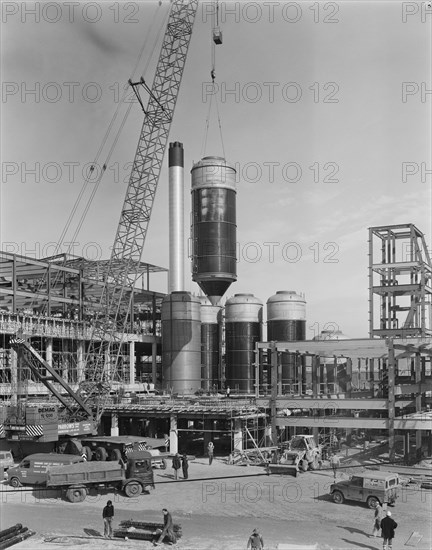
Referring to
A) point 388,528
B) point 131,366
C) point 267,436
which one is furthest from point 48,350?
point 388,528

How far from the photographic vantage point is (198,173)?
75.5m

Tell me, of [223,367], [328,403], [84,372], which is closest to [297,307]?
[223,367]

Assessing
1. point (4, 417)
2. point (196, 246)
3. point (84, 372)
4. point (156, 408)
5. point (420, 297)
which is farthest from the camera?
point (196, 246)

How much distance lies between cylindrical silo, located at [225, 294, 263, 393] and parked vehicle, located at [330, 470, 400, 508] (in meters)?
43.1

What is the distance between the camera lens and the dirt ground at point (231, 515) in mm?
28078

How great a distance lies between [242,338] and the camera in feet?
261

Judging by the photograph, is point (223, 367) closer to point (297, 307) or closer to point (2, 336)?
point (297, 307)

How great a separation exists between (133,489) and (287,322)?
45038mm

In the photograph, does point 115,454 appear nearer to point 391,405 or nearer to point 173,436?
point 173,436

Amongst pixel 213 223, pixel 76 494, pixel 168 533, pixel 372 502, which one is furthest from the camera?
pixel 213 223

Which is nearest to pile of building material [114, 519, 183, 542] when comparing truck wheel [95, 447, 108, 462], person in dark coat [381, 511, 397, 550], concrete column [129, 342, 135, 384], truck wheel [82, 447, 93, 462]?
person in dark coat [381, 511, 397, 550]

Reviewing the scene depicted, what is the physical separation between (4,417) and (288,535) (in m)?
29.8

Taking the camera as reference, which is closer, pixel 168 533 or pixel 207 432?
pixel 168 533

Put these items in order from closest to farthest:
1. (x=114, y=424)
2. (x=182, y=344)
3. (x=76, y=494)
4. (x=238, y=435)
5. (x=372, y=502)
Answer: (x=372, y=502), (x=76, y=494), (x=238, y=435), (x=114, y=424), (x=182, y=344)
